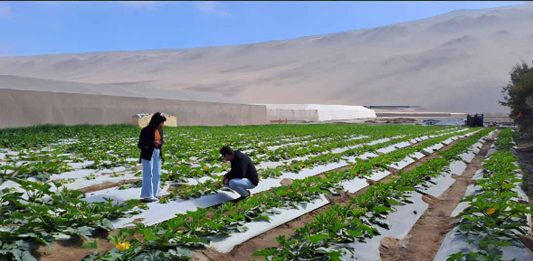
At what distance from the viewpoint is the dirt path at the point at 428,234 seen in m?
6.61

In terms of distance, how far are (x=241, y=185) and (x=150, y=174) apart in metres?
1.61

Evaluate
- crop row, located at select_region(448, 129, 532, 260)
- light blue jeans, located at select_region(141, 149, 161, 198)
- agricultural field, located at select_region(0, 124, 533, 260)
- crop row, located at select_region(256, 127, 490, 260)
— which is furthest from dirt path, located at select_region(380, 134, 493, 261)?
light blue jeans, located at select_region(141, 149, 161, 198)

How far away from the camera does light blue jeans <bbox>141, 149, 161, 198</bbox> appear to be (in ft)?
25.9

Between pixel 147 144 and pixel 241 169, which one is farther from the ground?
pixel 147 144

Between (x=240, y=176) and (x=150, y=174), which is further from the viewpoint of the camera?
(x=240, y=176)

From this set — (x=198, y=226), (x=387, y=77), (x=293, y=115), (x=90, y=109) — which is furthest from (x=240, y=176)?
(x=387, y=77)

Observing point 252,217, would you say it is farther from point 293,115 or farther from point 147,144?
point 293,115

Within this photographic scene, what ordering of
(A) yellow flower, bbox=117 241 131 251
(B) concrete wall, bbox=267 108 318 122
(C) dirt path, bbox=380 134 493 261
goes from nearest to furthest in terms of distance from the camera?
(A) yellow flower, bbox=117 241 131 251
(C) dirt path, bbox=380 134 493 261
(B) concrete wall, bbox=267 108 318 122

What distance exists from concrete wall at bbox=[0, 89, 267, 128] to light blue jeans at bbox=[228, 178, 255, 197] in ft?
63.0

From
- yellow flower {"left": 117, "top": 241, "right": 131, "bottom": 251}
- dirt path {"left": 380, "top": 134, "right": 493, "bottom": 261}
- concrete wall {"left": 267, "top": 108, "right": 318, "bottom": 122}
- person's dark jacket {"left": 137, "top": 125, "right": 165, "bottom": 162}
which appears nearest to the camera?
yellow flower {"left": 117, "top": 241, "right": 131, "bottom": 251}

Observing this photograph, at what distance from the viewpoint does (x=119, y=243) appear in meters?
5.36

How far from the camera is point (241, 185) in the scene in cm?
850

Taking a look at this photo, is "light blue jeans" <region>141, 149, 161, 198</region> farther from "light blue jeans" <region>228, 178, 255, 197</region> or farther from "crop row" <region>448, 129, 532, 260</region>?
"crop row" <region>448, 129, 532, 260</region>

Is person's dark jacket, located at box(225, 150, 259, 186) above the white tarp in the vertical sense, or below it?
below
